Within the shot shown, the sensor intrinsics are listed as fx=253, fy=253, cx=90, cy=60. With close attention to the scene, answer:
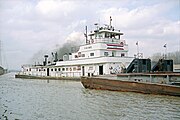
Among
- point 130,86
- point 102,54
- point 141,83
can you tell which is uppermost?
point 102,54

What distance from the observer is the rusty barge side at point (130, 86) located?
17.7 m

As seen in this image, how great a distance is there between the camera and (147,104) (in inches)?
573

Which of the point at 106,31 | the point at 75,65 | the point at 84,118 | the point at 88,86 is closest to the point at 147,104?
the point at 84,118

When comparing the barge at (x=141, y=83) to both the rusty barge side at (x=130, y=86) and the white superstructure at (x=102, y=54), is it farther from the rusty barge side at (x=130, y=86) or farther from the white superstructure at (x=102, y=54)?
the white superstructure at (x=102, y=54)

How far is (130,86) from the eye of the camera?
2061cm

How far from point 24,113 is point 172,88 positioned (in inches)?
406

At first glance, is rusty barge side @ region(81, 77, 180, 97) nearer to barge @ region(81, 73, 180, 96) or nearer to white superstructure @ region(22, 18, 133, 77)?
barge @ region(81, 73, 180, 96)

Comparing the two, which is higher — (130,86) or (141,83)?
(141,83)

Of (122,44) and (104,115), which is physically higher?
(122,44)

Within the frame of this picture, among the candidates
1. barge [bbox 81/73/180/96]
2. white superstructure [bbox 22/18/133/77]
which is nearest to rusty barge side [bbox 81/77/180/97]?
barge [bbox 81/73/180/96]

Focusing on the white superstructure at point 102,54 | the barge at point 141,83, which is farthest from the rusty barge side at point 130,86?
the white superstructure at point 102,54

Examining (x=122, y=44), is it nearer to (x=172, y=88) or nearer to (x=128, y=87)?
(x=128, y=87)

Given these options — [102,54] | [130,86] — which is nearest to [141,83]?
[130,86]

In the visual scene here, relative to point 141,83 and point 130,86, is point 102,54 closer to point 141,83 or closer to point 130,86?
point 130,86
